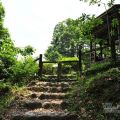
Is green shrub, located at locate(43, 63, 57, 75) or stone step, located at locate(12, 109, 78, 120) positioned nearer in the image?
stone step, located at locate(12, 109, 78, 120)

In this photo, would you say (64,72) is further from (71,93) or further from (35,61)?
(71,93)

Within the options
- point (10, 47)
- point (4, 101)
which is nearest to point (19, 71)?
point (10, 47)

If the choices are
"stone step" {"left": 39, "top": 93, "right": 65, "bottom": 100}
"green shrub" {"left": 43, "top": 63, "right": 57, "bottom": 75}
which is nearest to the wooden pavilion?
"stone step" {"left": 39, "top": 93, "right": 65, "bottom": 100}

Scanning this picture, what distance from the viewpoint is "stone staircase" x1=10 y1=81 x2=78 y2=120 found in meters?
10.4

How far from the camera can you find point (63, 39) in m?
→ 66.3

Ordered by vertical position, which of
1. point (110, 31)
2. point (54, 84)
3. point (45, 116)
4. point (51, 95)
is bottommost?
point (45, 116)

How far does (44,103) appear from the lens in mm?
12016

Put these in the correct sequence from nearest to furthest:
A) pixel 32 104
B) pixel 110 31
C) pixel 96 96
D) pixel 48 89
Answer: pixel 96 96
pixel 32 104
pixel 48 89
pixel 110 31

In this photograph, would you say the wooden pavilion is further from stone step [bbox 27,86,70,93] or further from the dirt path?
the dirt path

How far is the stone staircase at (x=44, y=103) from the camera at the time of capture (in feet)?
34.0

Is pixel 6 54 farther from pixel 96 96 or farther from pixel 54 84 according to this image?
pixel 96 96

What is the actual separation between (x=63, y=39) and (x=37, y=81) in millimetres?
50227

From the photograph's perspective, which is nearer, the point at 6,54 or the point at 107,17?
the point at 6,54

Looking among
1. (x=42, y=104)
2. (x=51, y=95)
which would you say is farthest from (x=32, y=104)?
(x=51, y=95)
